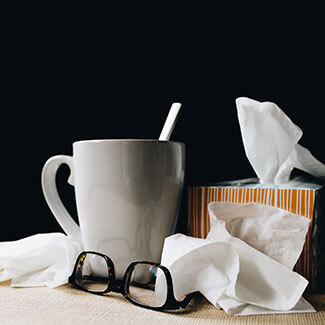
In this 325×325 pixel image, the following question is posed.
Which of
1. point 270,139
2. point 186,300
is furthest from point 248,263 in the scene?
point 270,139

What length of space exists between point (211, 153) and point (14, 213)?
0.44m

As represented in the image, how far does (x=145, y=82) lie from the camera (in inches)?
34.8

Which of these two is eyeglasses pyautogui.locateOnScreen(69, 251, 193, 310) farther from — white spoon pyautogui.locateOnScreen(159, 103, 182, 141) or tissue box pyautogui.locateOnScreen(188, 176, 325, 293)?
white spoon pyautogui.locateOnScreen(159, 103, 182, 141)

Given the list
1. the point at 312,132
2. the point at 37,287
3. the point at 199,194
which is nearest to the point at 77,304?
the point at 37,287

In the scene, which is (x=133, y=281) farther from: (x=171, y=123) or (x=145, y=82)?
(x=145, y=82)

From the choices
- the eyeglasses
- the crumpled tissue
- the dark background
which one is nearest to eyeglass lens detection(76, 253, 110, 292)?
the eyeglasses

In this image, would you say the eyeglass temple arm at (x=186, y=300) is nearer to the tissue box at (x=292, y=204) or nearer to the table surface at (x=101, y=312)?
the table surface at (x=101, y=312)

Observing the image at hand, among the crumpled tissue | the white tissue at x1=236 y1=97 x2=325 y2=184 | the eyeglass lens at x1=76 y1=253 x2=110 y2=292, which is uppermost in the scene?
the white tissue at x1=236 y1=97 x2=325 y2=184

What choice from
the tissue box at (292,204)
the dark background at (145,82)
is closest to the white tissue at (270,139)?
the tissue box at (292,204)

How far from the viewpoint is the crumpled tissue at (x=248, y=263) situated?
52cm

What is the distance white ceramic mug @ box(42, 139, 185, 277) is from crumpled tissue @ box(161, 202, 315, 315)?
0.07m

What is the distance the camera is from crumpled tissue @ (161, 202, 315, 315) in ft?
1.72

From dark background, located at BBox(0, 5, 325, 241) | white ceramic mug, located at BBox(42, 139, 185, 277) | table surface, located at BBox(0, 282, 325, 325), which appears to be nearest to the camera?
table surface, located at BBox(0, 282, 325, 325)

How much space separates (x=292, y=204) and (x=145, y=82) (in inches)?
16.7
